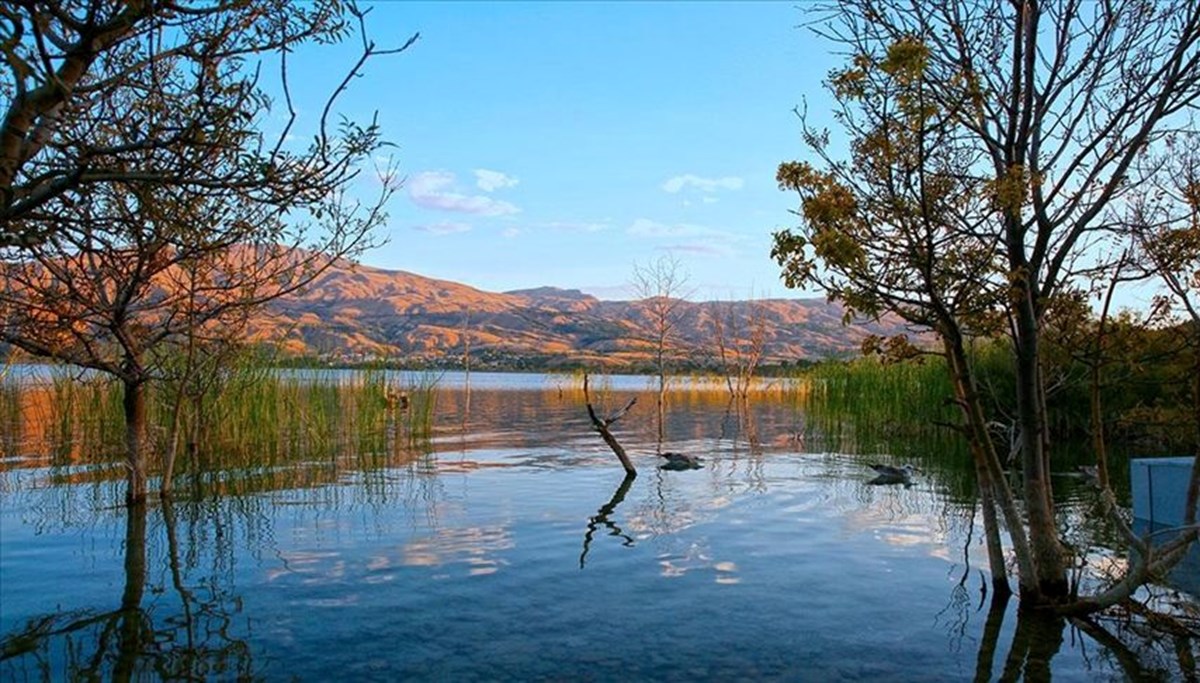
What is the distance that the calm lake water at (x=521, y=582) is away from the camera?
263 inches

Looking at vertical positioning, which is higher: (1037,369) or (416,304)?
(416,304)

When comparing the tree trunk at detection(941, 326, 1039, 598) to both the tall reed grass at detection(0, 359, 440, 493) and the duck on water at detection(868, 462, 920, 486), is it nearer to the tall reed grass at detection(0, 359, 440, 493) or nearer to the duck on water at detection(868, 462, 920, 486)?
the duck on water at detection(868, 462, 920, 486)

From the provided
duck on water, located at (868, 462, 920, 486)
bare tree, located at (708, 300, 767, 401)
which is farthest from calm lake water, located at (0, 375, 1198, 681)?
bare tree, located at (708, 300, 767, 401)

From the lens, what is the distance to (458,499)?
1392 cm

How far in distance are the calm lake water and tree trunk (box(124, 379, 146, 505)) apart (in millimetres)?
388

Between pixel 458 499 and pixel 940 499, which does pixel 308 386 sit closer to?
pixel 458 499

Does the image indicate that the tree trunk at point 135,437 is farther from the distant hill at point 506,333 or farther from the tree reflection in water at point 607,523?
the distant hill at point 506,333

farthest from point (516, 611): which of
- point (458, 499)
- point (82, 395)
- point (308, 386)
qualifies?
point (308, 386)

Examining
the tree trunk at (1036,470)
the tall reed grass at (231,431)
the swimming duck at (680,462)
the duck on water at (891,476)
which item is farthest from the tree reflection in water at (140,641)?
the duck on water at (891,476)

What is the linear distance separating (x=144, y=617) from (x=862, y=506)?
32.6 feet

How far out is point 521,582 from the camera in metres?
8.98

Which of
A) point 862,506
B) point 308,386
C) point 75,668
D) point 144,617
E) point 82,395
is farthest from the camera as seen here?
point 308,386

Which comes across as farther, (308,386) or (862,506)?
(308,386)

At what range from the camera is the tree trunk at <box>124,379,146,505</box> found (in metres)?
12.0
